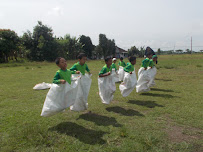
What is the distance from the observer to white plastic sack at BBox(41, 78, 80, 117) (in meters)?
4.37

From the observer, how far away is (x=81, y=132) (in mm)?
4215

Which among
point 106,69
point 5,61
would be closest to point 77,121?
point 106,69

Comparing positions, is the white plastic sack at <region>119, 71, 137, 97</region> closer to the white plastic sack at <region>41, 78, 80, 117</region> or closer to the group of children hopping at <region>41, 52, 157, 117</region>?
the group of children hopping at <region>41, 52, 157, 117</region>

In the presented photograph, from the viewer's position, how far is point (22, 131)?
407 centimetres

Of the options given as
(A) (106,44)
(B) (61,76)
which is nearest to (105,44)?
(A) (106,44)

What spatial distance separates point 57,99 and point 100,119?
1479 millimetres

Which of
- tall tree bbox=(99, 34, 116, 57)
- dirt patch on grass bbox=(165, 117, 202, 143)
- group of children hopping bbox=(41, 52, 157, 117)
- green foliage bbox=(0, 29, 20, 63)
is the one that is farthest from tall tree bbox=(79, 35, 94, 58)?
dirt patch on grass bbox=(165, 117, 202, 143)

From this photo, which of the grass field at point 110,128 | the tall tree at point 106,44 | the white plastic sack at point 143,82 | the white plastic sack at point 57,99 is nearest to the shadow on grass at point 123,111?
the grass field at point 110,128

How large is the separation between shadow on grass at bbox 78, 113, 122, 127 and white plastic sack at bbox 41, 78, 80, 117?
36.1 inches

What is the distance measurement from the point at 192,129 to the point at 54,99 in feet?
11.9

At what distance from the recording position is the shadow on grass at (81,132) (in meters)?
3.80

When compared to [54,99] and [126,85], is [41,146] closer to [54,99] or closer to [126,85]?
[54,99]

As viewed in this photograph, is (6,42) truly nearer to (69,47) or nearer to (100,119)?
(69,47)

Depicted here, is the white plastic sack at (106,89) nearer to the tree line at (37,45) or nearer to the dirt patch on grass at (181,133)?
the dirt patch on grass at (181,133)
